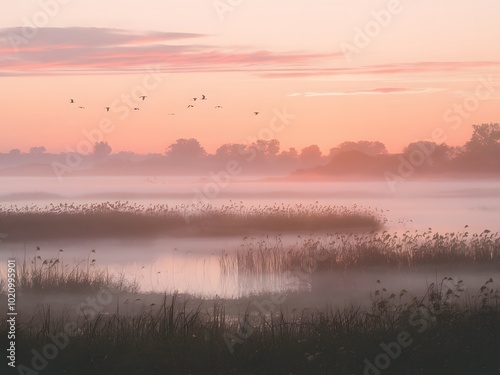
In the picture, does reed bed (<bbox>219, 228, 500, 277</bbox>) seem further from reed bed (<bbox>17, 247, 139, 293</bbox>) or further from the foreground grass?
the foreground grass

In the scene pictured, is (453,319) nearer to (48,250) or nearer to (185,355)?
(185,355)

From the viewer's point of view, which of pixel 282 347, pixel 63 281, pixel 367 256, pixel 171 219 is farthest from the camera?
pixel 171 219

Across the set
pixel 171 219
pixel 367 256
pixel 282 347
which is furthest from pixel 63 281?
pixel 171 219

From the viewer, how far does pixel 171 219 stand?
3494cm

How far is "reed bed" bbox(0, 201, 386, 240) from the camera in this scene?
3275 centimetres

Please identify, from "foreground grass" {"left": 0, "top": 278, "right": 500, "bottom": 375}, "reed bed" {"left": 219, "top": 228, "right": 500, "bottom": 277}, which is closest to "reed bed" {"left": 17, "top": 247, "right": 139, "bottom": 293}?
"reed bed" {"left": 219, "top": 228, "right": 500, "bottom": 277}

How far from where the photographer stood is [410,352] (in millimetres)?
10305

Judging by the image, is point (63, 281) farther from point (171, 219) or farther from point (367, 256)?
point (171, 219)

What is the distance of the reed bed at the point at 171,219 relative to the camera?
107 feet

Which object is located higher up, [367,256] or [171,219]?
[171,219]

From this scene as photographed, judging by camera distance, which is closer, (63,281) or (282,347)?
(282,347)

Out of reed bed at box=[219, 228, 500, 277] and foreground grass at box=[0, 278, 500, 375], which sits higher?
reed bed at box=[219, 228, 500, 277]

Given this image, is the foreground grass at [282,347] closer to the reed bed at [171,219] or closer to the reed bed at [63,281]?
the reed bed at [63,281]

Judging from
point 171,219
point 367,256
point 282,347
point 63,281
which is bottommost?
point 282,347
